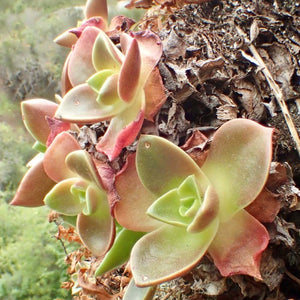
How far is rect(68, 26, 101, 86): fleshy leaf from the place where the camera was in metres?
0.50

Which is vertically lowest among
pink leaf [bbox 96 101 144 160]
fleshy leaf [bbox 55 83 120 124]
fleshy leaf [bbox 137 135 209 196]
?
fleshy leaf [bbox 137 135 209 196]

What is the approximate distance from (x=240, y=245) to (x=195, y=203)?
60mm

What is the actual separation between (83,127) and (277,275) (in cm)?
29

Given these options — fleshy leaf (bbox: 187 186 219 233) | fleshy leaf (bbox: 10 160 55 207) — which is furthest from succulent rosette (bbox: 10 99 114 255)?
fleshy leaf (bbox: 187 186 219 233)

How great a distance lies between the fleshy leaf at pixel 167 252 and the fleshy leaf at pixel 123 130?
0.10 m

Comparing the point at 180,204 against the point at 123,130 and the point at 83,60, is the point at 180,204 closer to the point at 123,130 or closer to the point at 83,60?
the point at 123,130

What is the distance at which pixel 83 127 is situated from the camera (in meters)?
0.52

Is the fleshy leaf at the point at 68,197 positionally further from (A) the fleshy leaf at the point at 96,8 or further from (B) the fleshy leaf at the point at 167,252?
(A) the fleshy leaf at the point at 96,8

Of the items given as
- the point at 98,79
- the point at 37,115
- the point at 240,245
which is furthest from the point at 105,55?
the point at 240,245

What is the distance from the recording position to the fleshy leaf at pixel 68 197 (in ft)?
1.52

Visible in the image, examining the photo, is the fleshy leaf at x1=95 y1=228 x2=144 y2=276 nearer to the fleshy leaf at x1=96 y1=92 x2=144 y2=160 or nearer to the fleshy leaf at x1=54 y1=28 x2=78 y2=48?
the fleshy leaf at x1=96 y1=92 x2=144 y2=160

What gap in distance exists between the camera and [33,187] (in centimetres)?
52

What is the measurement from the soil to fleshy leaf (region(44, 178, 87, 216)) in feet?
0.17

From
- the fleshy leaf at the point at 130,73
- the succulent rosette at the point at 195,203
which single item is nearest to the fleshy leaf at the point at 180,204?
the succulent rosette at the point at 195,203
